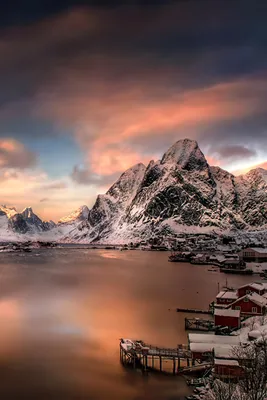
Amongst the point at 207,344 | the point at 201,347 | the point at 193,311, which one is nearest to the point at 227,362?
the point at 201,347

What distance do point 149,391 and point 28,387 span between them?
20.1ft

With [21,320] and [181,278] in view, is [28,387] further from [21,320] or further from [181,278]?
[181,278]

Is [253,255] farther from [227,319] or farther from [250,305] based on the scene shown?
[227,319]

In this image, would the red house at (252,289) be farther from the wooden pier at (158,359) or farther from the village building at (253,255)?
the village building at (253,255)

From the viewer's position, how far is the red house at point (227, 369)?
65.8 ft

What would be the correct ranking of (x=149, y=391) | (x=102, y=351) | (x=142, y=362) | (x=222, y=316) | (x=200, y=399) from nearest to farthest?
1. (x=200, y=399)
2. (x=149, y=391)
3. (x=142, y=362)
4. (x=102, y=351)
5. (x=222, y=316)

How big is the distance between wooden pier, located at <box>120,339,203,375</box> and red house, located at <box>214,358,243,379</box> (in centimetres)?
183

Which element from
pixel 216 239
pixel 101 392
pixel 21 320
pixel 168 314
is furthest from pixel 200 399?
pixel 216 239

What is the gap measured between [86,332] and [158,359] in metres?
8.85

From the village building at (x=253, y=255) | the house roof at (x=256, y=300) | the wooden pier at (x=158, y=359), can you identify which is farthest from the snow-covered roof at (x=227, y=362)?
the village building at (x=253, y=255)

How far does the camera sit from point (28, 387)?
20.9 m

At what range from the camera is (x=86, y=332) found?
31625 mm

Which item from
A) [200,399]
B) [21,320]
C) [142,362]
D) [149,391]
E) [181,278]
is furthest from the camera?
[181,278]

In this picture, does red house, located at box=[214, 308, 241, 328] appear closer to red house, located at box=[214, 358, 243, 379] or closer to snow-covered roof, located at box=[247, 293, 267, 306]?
snow-covered roof, located at box=[247, 293, 267, 306]
